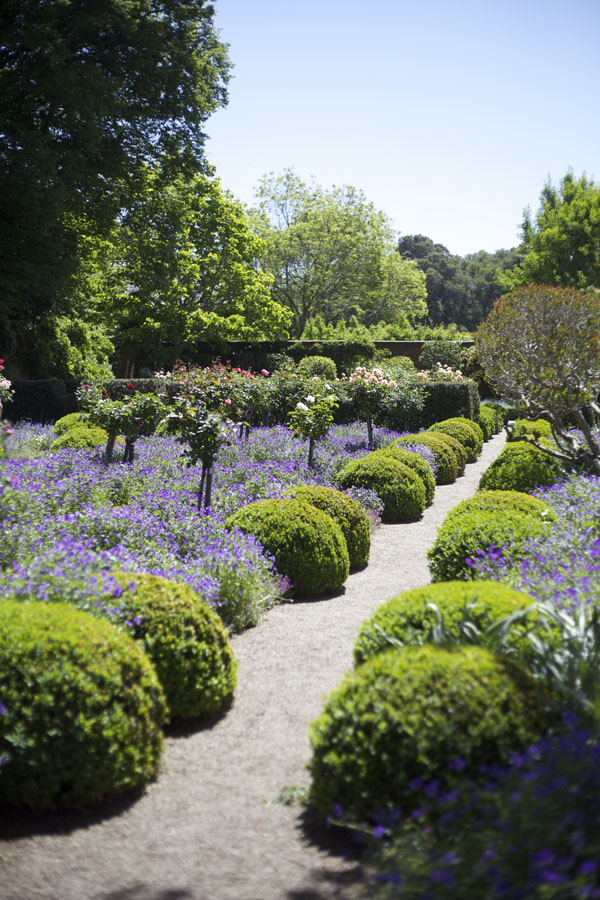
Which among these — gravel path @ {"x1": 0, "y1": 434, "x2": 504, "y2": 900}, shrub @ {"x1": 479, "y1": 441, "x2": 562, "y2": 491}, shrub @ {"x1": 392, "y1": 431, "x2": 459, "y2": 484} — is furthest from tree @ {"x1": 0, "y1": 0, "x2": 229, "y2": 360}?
gravel path @ {"x1": 0, "y1": 434, "x2": 504, "y2": 900}

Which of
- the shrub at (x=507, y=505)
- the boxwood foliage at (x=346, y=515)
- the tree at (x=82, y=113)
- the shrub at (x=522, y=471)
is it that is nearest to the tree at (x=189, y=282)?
the tree at (x=82, y=113)

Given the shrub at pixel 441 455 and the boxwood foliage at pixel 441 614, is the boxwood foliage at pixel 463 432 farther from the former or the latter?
the boxwood foliage at pixel 441 614

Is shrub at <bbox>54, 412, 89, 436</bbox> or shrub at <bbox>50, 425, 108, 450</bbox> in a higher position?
shrub at <bbox>54, 412, 89, 436</bbox>

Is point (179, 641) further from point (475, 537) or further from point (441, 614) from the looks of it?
point (475, 537)

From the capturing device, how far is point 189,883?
248cm

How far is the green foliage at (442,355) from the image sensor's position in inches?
1054

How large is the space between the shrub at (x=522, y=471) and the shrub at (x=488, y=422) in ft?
37.3

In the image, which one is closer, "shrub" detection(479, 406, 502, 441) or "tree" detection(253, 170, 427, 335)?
"shrub" detection(479, 406, 502, 441)

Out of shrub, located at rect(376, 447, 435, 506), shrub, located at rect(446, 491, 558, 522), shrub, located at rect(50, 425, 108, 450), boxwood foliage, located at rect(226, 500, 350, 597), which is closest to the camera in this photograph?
boxwood foliage, located at rect(226, 500, 350, 597)

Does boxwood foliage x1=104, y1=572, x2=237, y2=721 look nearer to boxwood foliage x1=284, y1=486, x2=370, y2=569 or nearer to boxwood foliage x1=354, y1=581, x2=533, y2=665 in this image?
boxwood foliage x1=354, y1=581, x2=533, y2=665

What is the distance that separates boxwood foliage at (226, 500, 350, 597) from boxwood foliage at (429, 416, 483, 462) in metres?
9.14

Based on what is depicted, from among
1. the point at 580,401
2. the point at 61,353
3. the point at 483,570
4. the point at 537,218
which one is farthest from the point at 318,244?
the point at 483,570

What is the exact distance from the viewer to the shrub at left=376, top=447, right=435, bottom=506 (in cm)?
1083

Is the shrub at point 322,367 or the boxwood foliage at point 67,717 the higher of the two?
the shrub at point 322,367
